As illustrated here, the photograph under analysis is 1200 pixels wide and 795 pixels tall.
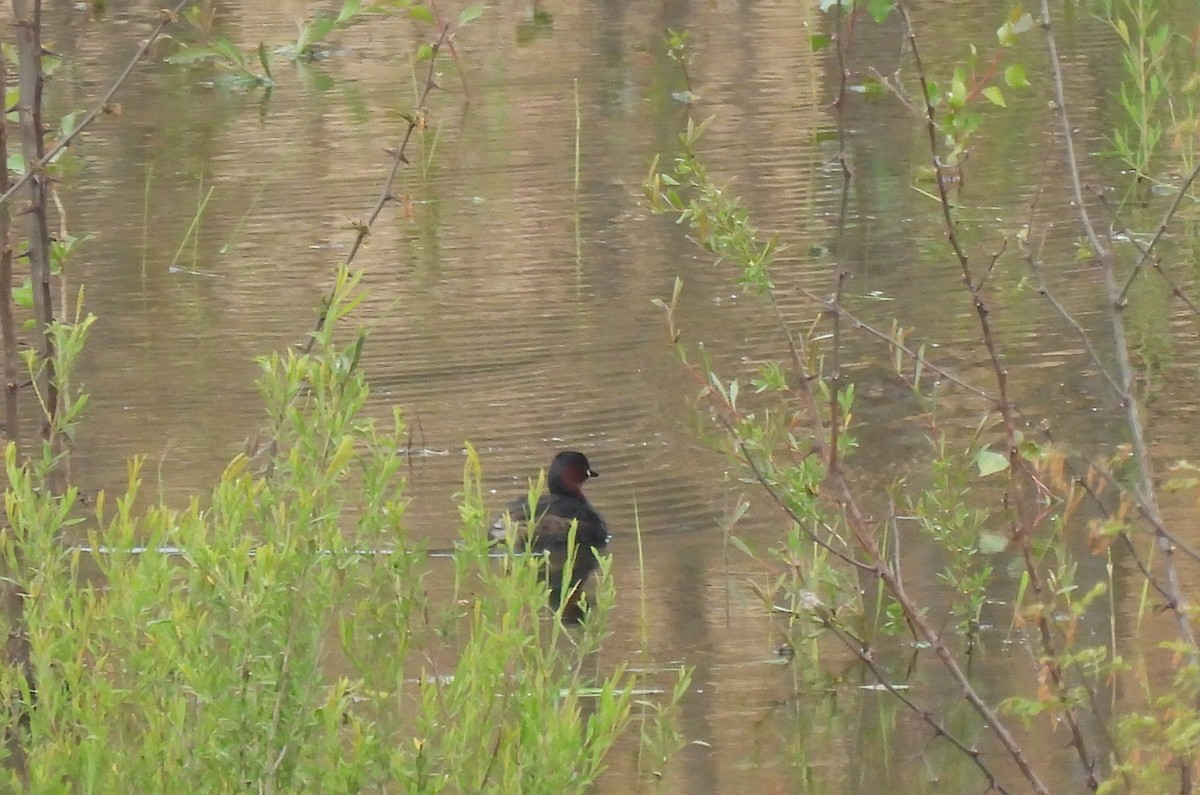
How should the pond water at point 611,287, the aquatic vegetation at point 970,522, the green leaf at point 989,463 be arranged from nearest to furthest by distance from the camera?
the aquatic vegetation at point 970,522 < the green leaf at point 989,463 < the pond water at point 611,287

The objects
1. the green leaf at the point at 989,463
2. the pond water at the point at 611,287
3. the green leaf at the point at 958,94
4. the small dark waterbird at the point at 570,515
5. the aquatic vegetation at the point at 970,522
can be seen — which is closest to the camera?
the aquatic vegetation at the point at 970,522

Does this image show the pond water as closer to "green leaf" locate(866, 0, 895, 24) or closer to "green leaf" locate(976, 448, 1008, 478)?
"green leaf" locate(866, 0, 895, 24)

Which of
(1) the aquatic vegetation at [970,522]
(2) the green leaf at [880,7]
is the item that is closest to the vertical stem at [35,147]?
(1) the aquatic vegetation at [970,522]

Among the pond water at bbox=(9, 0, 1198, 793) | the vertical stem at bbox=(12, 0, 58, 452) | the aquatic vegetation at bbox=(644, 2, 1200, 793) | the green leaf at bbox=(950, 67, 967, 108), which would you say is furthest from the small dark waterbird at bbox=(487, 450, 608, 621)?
the green leaf at bbox=(950, 67, 967, 108)

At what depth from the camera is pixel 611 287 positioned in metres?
9.43

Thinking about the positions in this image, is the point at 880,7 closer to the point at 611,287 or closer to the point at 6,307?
the point at 6,307

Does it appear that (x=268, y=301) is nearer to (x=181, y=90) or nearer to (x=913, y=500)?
(x=913, y=500)

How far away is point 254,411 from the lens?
26.1 feet

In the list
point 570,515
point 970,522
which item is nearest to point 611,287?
point 570,515

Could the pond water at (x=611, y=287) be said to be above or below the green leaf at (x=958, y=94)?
below

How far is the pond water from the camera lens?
5625 mm

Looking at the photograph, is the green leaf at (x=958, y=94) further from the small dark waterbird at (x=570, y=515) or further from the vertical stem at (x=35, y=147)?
the small dark waterbird at (x=570, y=515)

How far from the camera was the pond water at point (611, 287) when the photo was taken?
18.5 feet

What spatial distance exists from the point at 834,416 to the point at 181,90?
1190 centimetres
